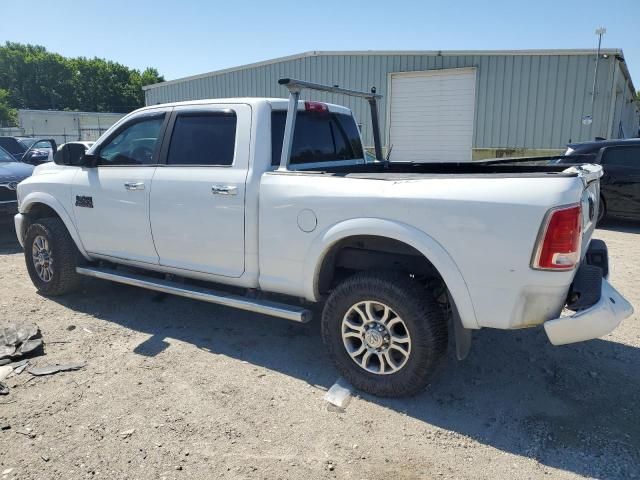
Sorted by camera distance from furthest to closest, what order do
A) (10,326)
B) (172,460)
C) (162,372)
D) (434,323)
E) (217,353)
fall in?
(10,326) < (217,353) < (162,372) < (434,323) < (172,460)

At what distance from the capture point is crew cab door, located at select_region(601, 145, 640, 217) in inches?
360

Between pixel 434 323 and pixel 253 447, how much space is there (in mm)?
1285

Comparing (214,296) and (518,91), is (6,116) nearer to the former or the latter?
(518,91)

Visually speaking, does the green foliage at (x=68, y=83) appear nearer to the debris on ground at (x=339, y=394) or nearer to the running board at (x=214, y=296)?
the running board at (x=214, y=296)

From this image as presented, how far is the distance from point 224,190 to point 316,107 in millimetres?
1164

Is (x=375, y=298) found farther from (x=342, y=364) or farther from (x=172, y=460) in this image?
(x=172, y=460)

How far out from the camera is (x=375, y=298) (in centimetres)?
327

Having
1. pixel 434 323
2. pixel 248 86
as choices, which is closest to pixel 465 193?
pixel 434 323

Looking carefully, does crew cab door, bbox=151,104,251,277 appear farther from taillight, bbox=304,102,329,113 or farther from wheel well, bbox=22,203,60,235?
wheel well, bbox=22,203,60,235

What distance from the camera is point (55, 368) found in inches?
150

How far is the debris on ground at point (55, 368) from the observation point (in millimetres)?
3740

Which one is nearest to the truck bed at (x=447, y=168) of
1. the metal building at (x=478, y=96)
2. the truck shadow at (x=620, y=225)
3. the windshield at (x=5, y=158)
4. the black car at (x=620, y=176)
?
the black car at (x=620, y=176)

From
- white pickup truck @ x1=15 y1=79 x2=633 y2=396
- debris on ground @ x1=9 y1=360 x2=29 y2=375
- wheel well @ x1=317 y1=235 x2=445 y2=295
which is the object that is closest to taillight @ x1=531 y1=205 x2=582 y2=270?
white pickup truck @ x1=15 y1=79 x2=633 y2=396

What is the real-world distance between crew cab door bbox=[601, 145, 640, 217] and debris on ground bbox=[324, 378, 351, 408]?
7.95 m
